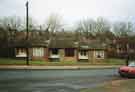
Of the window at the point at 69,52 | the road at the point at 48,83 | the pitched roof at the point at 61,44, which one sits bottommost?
the road at the point at 48,83

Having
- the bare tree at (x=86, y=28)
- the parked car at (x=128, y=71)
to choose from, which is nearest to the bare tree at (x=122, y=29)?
the bare tree at (x=86, y=28)

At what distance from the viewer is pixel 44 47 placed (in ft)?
154

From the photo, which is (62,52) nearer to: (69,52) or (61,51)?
(61,51)

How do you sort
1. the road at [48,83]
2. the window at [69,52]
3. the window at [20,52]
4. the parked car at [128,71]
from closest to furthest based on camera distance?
the road at [48,83]
the parked car at [128,71]
the window at [69,52]
the window at [20,52]

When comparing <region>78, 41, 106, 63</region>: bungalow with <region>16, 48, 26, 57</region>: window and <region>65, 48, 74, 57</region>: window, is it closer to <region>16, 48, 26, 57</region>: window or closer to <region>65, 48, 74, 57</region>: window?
<region>65, 48, 74, 57</region>: window

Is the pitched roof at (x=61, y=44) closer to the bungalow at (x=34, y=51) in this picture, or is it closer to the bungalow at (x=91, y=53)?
the bungalow at (x=34, y=51)

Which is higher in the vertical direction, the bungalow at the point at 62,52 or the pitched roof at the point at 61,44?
the pitched roof at the point at 61,44

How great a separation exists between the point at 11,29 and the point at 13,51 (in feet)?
42.9

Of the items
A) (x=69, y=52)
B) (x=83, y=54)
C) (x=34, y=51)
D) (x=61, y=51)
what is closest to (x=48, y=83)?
(x=61, y=51)

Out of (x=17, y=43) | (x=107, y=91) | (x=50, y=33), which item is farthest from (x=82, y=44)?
(x=107, y=91)

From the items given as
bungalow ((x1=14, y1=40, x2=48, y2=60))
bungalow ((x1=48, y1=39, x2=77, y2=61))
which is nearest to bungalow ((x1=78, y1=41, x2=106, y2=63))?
bungalow ((x1=48, y1=39, x2=77, y2=61))

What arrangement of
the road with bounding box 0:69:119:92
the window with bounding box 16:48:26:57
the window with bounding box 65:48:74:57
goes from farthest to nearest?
1. the window with bounding box 16:48:26:57
2. the window with bounding box 65:48:74:57
3. the road with bounding box 0:69:119:92

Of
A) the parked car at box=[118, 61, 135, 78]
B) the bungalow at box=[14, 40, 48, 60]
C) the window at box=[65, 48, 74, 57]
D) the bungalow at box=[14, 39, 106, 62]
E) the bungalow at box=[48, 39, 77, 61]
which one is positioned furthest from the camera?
the bungalow at box=[14, 40, 48, 60]

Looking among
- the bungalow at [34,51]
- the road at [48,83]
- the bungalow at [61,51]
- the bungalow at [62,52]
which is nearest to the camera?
the road at [48,83]
